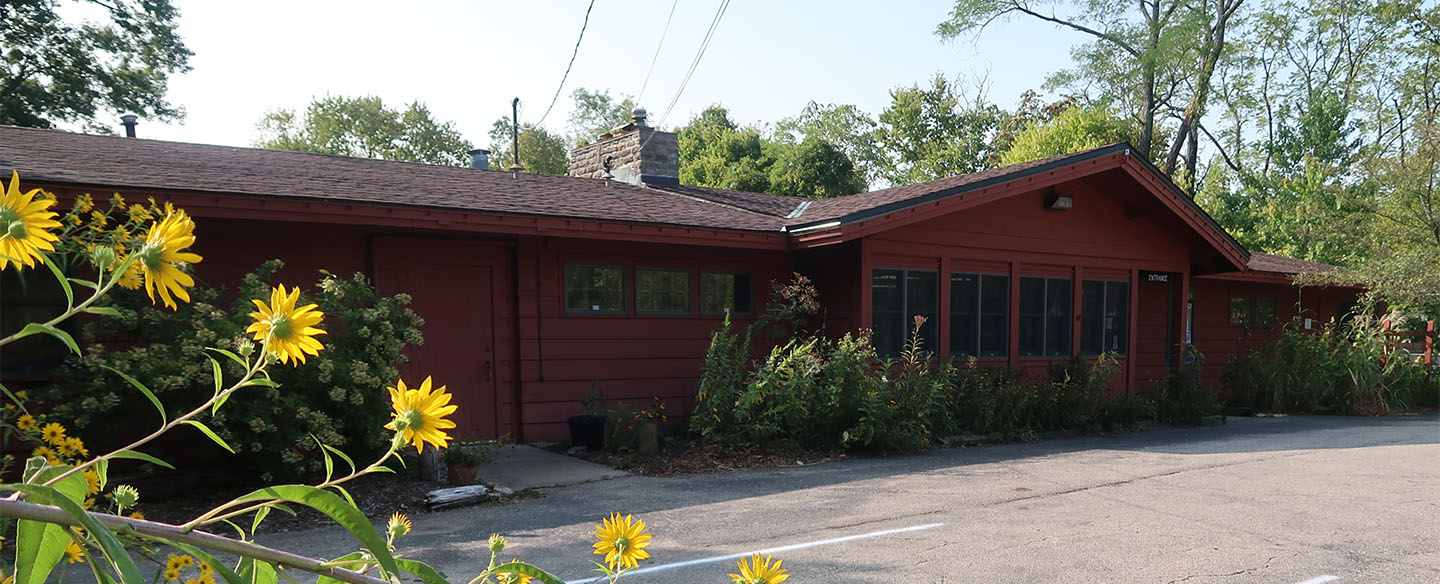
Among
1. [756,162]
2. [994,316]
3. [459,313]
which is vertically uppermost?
[756,162]

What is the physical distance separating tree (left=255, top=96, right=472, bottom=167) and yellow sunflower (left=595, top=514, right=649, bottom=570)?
4119 cm

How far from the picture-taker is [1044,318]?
1205 centimetres

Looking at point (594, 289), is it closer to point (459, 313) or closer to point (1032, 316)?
point (459, 313)

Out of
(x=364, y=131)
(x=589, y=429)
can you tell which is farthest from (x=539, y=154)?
(x=589, y=429)

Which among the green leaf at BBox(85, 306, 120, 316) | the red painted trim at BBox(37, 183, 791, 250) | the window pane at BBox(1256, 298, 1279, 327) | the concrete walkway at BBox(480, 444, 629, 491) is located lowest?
the concrete walkway at BBox(480, 444, 629, 491)

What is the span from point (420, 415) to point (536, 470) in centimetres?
715

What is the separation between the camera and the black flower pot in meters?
8.84

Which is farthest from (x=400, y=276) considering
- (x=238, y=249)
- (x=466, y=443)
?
(x=466, y=443)

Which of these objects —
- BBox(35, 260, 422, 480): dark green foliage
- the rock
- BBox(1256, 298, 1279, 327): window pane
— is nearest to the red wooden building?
BBox(35, 260, 422, 480): dark green foliage

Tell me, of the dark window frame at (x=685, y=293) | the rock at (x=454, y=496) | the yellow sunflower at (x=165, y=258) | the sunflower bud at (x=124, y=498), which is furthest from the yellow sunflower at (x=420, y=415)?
the dark window frame at (x=685, y=293)

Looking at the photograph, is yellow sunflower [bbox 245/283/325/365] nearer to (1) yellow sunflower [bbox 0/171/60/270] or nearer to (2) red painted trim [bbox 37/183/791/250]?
(1) yellow sunflower [bbox 0/171/60/270]

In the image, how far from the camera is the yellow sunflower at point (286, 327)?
91 cm

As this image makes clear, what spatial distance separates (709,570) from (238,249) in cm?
563

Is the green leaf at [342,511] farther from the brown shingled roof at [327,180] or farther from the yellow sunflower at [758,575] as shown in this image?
the brown shingled roof at [327,180]
